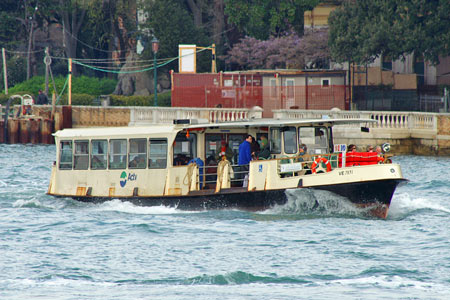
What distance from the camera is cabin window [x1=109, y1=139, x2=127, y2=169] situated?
25627 millimetres

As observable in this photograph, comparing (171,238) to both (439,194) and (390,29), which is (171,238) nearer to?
(439,194)

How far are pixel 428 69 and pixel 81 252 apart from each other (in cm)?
4621

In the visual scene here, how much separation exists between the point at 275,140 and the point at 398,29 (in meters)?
28.0

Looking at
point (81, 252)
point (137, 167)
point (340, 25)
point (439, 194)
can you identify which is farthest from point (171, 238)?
point (340, 25)

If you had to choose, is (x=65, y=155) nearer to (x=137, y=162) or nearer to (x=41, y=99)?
(x=137, y=162)

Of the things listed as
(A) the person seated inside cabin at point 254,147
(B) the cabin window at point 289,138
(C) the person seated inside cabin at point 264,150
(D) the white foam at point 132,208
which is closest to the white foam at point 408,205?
(B) the cabin window at point 289,138

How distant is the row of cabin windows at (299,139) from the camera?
24484 millimetres

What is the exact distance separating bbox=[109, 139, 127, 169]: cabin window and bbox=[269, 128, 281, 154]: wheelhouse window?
4.32 meters

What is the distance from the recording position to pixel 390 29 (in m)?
50.9

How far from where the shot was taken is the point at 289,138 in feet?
80.4

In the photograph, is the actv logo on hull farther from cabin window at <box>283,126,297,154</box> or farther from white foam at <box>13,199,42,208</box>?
cabin window at <box>283,126,297,154</box>

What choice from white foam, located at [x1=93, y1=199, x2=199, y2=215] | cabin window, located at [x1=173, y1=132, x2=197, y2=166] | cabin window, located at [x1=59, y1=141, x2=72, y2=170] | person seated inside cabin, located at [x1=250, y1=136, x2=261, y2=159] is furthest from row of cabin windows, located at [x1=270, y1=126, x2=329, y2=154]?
cabin window, located at [x1=59, y1=141, x2=72, y2=170]

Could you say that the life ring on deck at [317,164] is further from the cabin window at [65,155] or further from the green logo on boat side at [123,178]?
the cabin window at [65,155]

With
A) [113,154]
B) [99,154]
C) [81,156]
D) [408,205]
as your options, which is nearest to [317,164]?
[408,205]
